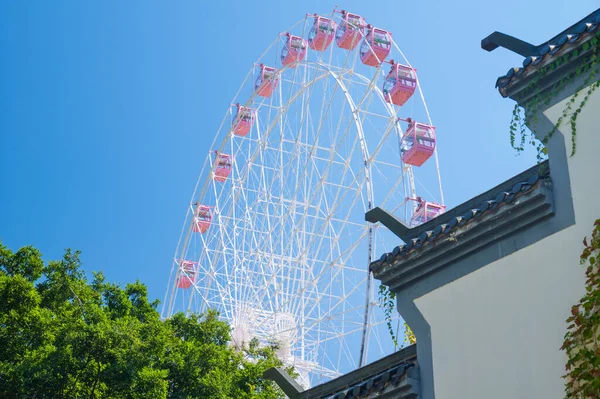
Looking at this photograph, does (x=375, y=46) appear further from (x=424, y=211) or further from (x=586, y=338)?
(x=586, y=338)

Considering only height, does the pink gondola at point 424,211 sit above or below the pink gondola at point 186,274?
below

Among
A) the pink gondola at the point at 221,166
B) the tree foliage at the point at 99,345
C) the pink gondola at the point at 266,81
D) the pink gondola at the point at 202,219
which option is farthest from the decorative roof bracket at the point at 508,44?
the pink gondola at the point at 202,219

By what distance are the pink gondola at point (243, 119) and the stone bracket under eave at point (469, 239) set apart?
27.4 meters

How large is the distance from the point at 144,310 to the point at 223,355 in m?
2.78

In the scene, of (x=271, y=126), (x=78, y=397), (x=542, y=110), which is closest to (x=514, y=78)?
(x=542, y=110)

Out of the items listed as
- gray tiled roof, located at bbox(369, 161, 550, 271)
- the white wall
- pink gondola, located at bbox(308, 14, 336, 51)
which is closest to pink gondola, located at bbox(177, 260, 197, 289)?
pink gondola, located at bbox(308, 14, 336, 51)

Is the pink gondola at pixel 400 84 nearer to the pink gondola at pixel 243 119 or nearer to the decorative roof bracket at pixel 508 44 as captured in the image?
the pink gondola at pixel 243 119

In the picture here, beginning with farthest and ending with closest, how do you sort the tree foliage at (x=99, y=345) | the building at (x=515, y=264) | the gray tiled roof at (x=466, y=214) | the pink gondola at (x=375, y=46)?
the pink gondola at (x=375, y=46) → the tree foliage at (x=99, y=345) → the gray tiled roof at (x=466, y=214) → the building at (x=515, y=264)

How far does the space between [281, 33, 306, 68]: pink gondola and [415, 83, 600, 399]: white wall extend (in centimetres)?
2576

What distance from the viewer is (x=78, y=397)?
20.0m

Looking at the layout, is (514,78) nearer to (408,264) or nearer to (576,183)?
(576,183)

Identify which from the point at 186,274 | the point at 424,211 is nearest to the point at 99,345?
the point at 424,211

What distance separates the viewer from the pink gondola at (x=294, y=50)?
115 ft

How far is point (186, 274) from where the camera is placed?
127ft
